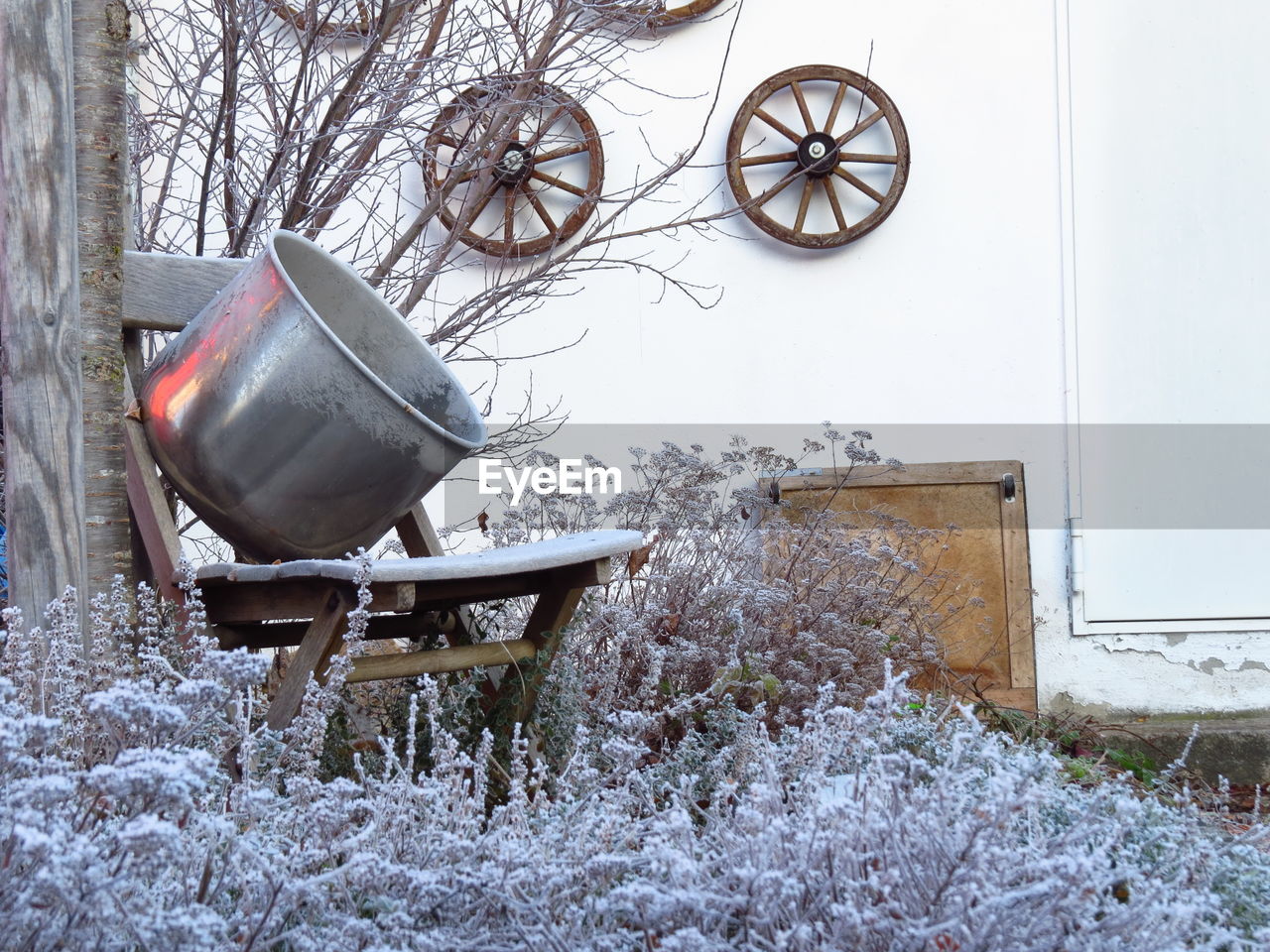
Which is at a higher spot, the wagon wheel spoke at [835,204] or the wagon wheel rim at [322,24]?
the wagon wheel rim at [322,24]

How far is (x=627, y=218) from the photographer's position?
4602 mm

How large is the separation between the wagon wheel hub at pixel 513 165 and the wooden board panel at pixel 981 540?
158 cm

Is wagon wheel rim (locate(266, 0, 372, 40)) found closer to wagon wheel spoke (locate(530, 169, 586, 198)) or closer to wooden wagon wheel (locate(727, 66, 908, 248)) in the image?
wagon wheel spoke (locate(530, 169, 586, 198))

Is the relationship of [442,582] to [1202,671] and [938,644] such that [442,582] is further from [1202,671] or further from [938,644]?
[1202,671]

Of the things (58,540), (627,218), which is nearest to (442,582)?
(58,540)

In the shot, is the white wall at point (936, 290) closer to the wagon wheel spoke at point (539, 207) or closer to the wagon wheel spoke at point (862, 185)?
the wagon wheel spoke at point (862, 185)

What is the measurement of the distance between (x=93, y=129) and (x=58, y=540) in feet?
2.51

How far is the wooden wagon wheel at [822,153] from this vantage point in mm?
4566

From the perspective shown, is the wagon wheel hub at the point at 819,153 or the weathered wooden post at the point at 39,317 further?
the wagon wheel hub at the point at 819,153

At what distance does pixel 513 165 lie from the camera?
13.6 ft

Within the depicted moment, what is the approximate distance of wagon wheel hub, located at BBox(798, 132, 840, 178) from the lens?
456cm

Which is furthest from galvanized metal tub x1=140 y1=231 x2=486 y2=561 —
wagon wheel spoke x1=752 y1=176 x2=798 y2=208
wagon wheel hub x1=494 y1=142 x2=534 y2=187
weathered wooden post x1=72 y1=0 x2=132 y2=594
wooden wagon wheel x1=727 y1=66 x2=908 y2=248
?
wooden wagon wheel x1=727 y1=66 x2=908 y2=248

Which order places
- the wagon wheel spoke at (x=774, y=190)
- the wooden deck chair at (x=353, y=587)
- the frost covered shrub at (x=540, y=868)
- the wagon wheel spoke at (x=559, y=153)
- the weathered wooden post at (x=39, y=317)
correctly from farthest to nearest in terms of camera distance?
the wagon wheel spoke at (x=559, y=153)
the wagon wheel spoke at (x=774, y=190)
the weathered wooden post at (x=39, y=317)
the wooden deck chair at (x=353, y=587)
the frost covered shrub at (x=540, y=868)

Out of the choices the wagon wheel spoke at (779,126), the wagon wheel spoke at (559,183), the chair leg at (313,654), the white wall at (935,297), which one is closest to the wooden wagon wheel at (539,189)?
the wagon wheel spoke at (559,183)
